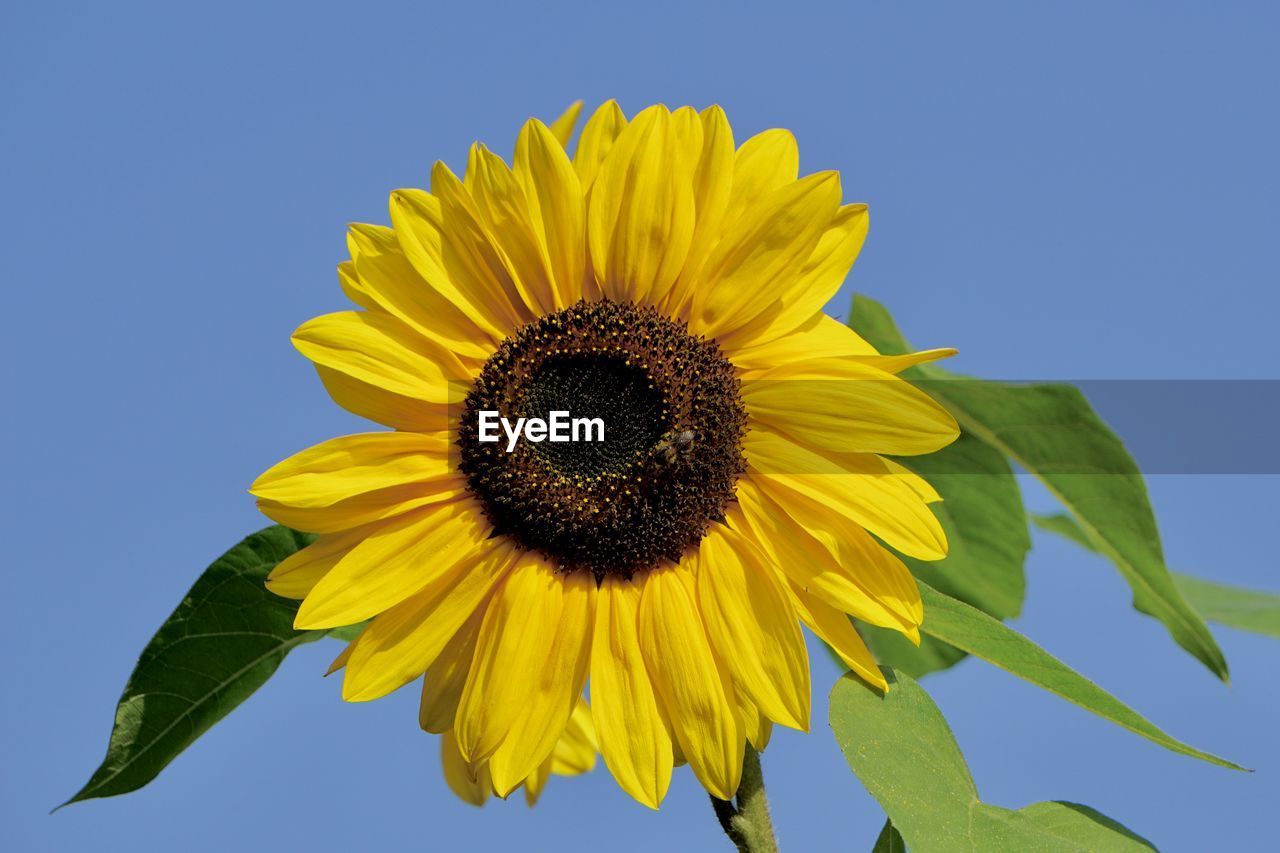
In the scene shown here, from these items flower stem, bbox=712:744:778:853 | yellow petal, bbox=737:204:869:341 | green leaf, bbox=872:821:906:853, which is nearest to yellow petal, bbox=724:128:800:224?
yellow petal, bbox=737:204:869:341

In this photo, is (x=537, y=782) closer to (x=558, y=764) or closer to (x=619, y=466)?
(x=558, y=764)

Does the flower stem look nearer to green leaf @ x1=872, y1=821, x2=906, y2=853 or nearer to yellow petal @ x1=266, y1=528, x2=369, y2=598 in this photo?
green leaf @ x1=872, y1=821, x2=906, y2=853

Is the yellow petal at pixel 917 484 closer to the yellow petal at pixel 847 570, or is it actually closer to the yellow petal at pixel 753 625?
the yellow petal at pixel 847 570

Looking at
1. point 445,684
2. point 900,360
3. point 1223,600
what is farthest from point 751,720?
point 1223,600

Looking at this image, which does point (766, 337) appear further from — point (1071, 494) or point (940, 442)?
point (1071, 494)

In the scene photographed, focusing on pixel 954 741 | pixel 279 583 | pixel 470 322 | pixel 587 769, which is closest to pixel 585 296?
pixel 470 322
